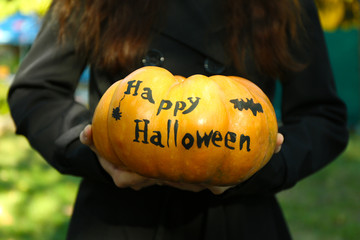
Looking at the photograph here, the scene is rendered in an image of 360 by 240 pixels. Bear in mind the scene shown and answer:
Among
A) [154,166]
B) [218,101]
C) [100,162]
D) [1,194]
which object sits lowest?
[1,194]

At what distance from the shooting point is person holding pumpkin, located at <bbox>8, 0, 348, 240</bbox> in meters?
1.76

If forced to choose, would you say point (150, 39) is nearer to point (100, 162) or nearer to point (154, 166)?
point (100, 162)

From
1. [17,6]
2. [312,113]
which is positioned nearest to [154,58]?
[312,113]

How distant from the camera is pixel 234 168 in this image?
1.42 metres

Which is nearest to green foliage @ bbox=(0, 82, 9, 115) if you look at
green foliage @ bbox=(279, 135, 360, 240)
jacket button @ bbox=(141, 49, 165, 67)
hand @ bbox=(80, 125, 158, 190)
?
green foliage @ bbox=(279, 135, 360, 240)

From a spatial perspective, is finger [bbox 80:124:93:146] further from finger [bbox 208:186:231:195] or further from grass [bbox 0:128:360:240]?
grass [bbox 0:128:360:240]

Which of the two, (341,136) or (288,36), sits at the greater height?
(288,36)

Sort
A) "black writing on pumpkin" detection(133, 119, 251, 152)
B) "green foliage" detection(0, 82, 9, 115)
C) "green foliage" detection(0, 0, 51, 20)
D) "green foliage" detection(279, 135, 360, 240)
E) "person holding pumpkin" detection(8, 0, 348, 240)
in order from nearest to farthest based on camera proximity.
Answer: "black writing on pumpkin" detection(133, 119, 251, 152)
"person holding pumpkin" detection(8, 0, 348, 240)
"green foliage" detection(279, 135, 360, 240)
"green foliage" detection(0, 0, 51, 20)
"green foliage" detection(0, 82, 9, 115)

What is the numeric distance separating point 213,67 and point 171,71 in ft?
0.48

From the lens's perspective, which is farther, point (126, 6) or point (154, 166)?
point (126, 6)

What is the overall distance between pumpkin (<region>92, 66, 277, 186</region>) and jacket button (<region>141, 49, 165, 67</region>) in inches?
12.1

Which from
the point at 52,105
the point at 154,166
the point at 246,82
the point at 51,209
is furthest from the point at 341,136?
the point at 51,209

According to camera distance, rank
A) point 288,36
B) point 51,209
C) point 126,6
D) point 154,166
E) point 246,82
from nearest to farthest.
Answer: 1. point 154,166
2. point 246,82
3. point 126,6
4. point 288,36
5. point 51,209

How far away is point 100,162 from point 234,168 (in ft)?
1.45
